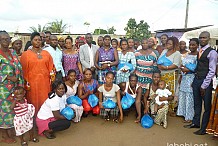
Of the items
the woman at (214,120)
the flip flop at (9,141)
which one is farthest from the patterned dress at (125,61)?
the flip flop at (9,141)

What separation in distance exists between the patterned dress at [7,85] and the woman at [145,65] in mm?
2555

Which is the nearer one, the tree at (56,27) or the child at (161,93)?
the child at (161,93)

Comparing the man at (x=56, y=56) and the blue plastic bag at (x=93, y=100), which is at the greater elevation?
the man at (x=56, y=56)

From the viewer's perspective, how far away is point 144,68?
4.83 metres

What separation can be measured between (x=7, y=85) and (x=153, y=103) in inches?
113

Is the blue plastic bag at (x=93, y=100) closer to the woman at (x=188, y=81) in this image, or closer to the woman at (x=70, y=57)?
the woman at (x=70, y=57)

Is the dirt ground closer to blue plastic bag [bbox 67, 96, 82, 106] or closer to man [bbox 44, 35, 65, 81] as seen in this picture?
blue plastic bag [bbox 67, 96, 82, 106]

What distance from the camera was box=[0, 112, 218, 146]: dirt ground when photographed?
3.61 metres

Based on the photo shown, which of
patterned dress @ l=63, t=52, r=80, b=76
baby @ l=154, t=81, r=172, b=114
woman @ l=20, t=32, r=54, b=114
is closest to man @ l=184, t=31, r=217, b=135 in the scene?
baby @ l=154, t=81, r=172, b=114

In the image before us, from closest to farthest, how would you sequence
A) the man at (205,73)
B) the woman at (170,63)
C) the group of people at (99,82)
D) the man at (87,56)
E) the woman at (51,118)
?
the group of people at (99,82)
the woman at (51,118)
the man at (205,73)
the woman at (170,63)
the man at (87,56)

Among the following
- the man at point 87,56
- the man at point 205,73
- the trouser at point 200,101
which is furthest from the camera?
the man at point 87,56

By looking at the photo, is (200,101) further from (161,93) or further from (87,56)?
(87,56)

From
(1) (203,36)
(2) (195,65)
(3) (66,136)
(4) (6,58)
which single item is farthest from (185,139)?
(4) (6,58)

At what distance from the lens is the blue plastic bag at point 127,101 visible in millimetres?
4582
